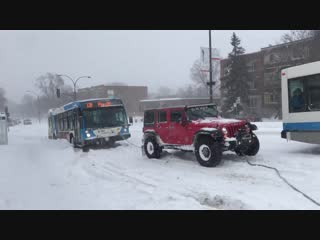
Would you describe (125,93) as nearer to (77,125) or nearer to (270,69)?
(270,69)

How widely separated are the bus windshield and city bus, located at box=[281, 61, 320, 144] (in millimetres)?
8897

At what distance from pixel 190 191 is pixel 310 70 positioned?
6.55 m

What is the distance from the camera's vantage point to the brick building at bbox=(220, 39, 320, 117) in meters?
47.3

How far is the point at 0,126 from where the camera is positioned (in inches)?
1020

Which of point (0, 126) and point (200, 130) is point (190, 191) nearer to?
point (200, 130)

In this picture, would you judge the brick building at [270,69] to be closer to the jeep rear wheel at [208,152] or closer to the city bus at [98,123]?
the city bus at [98,123]

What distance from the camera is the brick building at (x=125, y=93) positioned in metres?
99.9

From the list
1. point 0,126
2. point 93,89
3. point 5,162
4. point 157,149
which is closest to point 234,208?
point 157,149

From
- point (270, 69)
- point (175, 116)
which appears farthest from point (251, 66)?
point (175, 116)

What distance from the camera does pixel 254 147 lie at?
1150cm

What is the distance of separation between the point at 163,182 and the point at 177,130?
352cm

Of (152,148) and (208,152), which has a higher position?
(208,152)

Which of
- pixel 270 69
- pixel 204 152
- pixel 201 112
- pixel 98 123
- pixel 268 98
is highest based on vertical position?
pixel 270 69

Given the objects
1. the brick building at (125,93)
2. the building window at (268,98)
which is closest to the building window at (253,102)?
the building window at (268,98)
